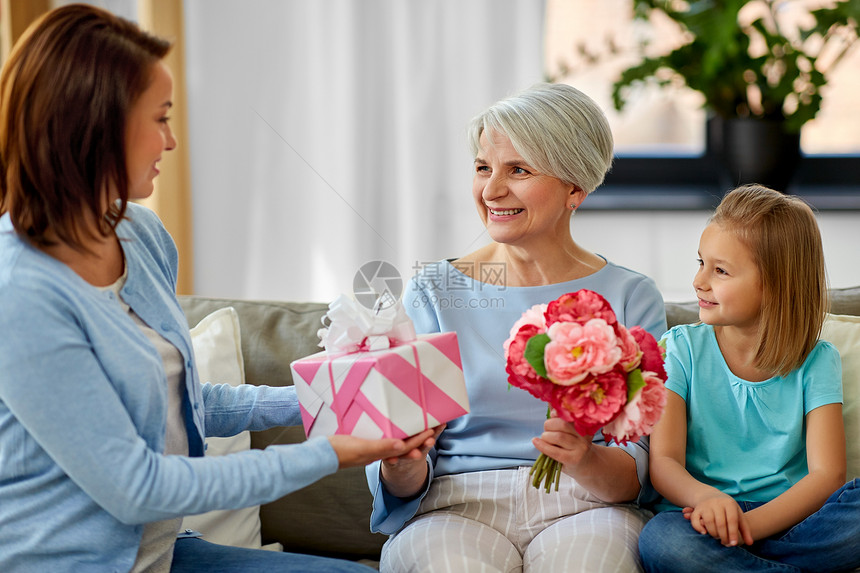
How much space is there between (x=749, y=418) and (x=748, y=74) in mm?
1395

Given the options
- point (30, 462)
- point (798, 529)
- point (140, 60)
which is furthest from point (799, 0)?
point (30, 462)

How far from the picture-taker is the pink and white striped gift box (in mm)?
1141

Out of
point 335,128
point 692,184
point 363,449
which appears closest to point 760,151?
point 692,184

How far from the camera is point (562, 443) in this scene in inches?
48.5

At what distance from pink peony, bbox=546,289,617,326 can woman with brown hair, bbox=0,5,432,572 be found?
0.33 meters

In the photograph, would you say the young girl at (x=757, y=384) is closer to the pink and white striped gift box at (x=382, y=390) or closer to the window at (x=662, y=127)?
the pink and white striped gift box at (x=382, y=390)

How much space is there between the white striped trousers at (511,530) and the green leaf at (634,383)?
0.28 m

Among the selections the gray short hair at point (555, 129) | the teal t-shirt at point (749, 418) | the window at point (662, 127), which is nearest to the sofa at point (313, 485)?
the teal t-shirt at point (749, 418)

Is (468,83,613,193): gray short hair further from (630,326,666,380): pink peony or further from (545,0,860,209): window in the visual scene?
(545,0,860,209): window

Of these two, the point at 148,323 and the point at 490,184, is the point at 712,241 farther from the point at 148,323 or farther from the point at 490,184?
the point at 148,323

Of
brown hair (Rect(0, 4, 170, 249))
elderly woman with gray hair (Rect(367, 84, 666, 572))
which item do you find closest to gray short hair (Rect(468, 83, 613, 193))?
elderly woman with gray hair (Rect(367, 84, 666, 572))

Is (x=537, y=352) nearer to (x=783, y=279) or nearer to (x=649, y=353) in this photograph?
(x=649, y=353)

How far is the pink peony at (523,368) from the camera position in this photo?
115cm

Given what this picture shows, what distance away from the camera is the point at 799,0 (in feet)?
8.91
